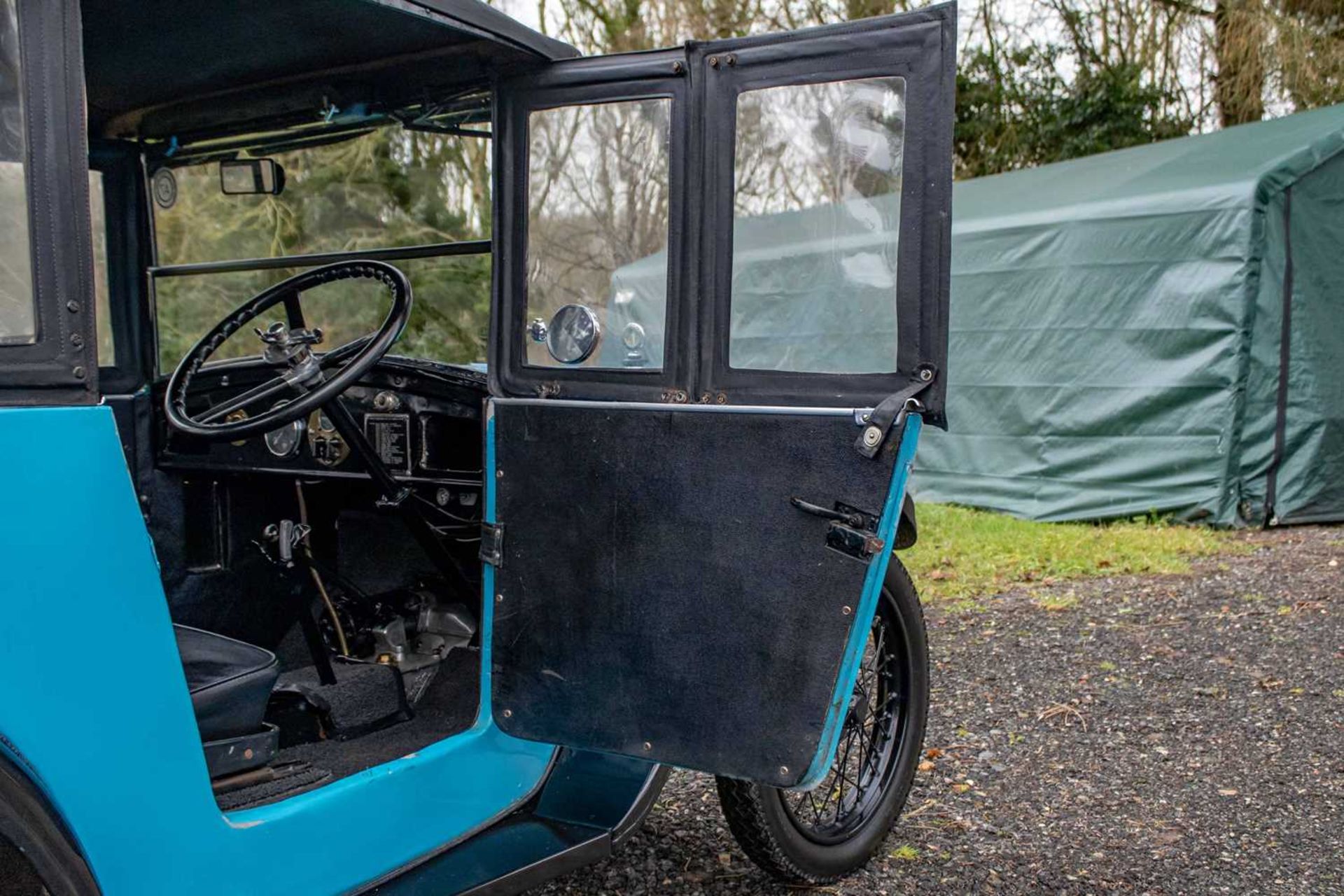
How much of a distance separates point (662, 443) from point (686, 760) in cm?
62

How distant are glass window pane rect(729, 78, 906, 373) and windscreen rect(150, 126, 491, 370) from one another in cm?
86

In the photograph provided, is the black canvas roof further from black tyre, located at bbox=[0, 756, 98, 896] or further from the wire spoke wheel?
the wire spoke wheel

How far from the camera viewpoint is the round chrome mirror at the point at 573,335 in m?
2.59

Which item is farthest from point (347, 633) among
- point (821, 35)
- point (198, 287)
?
point (821, 35)

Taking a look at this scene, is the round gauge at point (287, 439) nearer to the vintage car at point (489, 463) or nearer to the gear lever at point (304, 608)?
the vintage car at point (489, 463)

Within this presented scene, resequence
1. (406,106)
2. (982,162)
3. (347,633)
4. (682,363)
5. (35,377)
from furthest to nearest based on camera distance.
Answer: (982,162), (347,633), (406,106), (682,363), (35,377)

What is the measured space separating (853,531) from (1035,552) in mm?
5138

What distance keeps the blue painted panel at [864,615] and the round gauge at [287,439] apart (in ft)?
4.75

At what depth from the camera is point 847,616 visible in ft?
7.61

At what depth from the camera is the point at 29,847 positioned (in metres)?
1.67

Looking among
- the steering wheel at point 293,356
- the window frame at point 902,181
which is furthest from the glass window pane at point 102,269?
the window frame at point 902,181

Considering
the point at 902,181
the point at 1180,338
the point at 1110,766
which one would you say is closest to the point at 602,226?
the point at 902,181

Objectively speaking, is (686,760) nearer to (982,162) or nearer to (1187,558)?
(1187,558)

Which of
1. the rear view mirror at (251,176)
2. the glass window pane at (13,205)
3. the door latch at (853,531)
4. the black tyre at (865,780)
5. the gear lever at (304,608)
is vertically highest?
the rear view mirror at (251,176)
